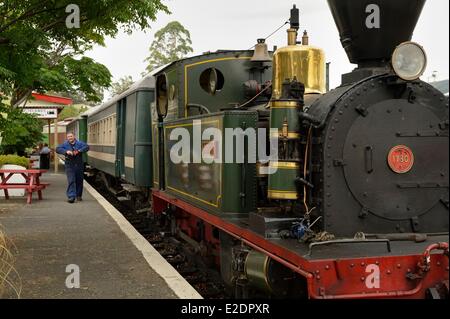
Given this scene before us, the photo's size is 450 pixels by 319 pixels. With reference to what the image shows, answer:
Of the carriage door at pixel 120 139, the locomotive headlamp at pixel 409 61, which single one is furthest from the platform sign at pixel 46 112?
the locomotive headlamp at pixel 409 61

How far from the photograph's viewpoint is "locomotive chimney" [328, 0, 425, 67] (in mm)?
4289

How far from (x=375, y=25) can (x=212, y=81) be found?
2.55 meters

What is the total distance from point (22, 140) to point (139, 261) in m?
18.6

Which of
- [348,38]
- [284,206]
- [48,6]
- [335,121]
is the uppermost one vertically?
[48,6]

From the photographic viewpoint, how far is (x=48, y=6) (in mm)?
6887

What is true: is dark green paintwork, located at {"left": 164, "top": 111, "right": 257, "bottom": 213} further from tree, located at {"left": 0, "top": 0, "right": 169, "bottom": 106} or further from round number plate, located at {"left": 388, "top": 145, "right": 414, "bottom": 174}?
tree, located at {"left": 0, "top": 0, "right": 169, "bottom": 106}

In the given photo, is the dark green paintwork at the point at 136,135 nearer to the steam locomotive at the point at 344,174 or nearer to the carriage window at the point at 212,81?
the carriage window at the point at 212,81

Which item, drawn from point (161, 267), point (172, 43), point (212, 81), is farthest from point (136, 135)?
point (172, 43)

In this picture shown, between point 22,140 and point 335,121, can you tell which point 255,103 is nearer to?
point 335,121

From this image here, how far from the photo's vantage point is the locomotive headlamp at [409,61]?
410cm

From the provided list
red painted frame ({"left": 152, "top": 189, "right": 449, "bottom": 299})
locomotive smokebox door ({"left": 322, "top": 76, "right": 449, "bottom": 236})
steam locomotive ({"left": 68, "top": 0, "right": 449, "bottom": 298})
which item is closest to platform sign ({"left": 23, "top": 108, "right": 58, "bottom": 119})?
steam locomotive ({"left": 68, "top": 0, "right": 449, "bottom": 298})

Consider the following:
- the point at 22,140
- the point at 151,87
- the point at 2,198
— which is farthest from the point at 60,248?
the point at 22,140

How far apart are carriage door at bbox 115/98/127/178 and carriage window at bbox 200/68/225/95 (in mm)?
5570

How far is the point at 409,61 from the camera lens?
4.15m
